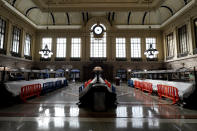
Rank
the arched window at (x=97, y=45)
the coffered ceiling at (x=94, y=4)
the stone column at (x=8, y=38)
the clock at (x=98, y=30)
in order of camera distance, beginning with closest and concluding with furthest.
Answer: the coffered ceiling at (x=94, y=4) < the stone column at (x=8, y=38) < the clock at (x=98, y=30) < the arched window at (x=97, y=45)

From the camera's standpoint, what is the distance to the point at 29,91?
569 cm

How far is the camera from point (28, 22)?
1683 centimetres

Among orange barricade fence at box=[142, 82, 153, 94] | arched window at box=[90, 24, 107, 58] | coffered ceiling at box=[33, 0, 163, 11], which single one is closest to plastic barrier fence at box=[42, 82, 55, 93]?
orange barricade fence at box=[142, 82, 153, 94]

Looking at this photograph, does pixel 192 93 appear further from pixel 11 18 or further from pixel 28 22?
pixel 28 22

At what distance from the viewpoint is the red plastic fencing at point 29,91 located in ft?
16.8

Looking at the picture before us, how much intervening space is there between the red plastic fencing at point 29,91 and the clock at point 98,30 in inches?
589

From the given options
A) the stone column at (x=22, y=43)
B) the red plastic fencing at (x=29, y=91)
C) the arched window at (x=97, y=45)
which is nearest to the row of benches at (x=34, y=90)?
the red plastic fencing at (x=29, y=91)

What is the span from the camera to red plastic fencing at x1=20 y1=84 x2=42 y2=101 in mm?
5128

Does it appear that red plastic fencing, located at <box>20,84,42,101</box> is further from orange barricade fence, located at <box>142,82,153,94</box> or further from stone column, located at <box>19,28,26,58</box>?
stone column, located at <box>19,28,26,58</box>

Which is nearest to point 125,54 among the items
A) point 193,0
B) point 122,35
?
point 122,35

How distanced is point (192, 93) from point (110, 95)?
3.33m

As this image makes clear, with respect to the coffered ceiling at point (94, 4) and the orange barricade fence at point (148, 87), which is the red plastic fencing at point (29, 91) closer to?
the orange barricade fence at point (148, 87)

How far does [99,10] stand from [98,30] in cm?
616

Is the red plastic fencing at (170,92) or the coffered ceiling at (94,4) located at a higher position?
the coffered ceiling at (94,4)
